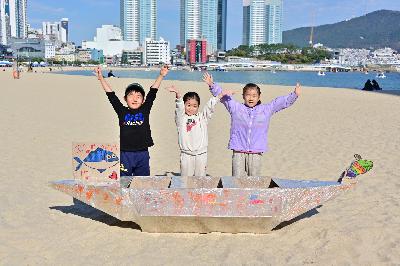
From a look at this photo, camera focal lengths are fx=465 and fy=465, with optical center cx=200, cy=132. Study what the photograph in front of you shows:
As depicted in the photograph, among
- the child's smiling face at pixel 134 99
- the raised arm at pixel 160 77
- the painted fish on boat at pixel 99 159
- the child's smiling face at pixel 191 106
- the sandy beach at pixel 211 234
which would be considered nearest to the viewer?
the sandy beach at pixel 211 234

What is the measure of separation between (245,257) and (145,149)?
1.86 meters

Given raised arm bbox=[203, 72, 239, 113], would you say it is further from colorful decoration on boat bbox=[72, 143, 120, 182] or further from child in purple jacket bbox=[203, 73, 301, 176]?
colorful decoration on boat bbox=[72, 143, 120, 182]

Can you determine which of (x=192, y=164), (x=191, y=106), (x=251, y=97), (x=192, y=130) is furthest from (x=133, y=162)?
(x=251, y=97)

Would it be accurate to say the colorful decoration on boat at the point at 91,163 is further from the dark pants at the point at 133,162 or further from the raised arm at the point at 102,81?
the raised arm at the point at 102,81

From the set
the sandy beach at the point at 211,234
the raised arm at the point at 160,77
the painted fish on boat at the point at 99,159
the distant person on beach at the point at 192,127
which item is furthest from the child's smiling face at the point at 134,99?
the sandy beach at the point at 211,234

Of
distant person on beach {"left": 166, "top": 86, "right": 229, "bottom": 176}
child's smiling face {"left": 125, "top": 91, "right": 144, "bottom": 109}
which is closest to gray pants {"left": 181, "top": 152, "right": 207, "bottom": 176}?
distant person on beach {"left": 166, "top": 86, "right": 229, "bottom": 176}

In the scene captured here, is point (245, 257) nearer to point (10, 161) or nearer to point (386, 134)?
point (10, 161)

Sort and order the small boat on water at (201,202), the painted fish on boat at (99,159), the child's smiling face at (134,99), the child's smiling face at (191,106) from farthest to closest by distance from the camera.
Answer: the child's smiling face at (191,106)
the child's smiling face at (134,99)
the painted fish on boat at (99,159)
the small boat on water at (201,202)

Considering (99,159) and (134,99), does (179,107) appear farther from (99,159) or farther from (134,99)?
(99,159)

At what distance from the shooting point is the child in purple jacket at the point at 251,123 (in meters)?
5.71

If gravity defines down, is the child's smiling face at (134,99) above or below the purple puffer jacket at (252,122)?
above

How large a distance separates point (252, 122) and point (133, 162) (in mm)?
1546

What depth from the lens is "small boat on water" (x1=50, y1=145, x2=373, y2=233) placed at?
193 inches

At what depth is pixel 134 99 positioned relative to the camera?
221 inches
